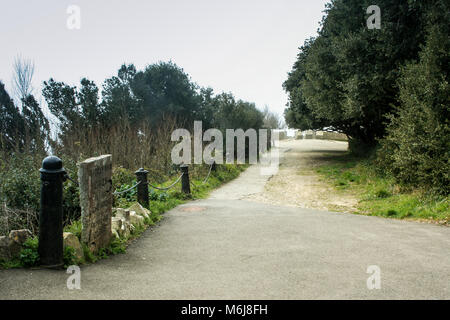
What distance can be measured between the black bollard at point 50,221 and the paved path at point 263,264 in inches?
8.2

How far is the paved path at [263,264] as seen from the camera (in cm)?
373

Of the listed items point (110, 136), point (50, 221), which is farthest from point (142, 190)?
point (110, 136)

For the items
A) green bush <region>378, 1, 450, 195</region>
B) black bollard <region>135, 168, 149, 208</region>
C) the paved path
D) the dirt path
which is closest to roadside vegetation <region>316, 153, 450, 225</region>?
green bush <region>378, 1, 450, 195</region>

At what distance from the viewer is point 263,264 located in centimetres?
471

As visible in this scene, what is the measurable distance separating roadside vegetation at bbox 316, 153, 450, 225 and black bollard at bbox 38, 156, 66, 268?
293 inches

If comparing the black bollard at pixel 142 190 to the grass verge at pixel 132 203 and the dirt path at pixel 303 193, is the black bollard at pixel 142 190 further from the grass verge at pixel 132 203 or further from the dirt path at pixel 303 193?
the dirt path at pixel 303 193

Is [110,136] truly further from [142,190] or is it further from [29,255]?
[29,255]

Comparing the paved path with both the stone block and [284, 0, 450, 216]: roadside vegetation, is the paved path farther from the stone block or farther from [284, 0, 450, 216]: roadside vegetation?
[284, 0, 450, 216]: roadside vegetation

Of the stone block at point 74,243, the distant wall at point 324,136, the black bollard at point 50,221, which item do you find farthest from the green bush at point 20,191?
the distant wall at point 324,136

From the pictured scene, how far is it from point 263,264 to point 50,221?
2664 mm

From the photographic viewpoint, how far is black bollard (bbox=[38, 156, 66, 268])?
166 inches

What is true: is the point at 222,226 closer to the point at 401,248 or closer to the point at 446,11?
the point at 401,248

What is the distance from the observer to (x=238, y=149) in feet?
83.4
